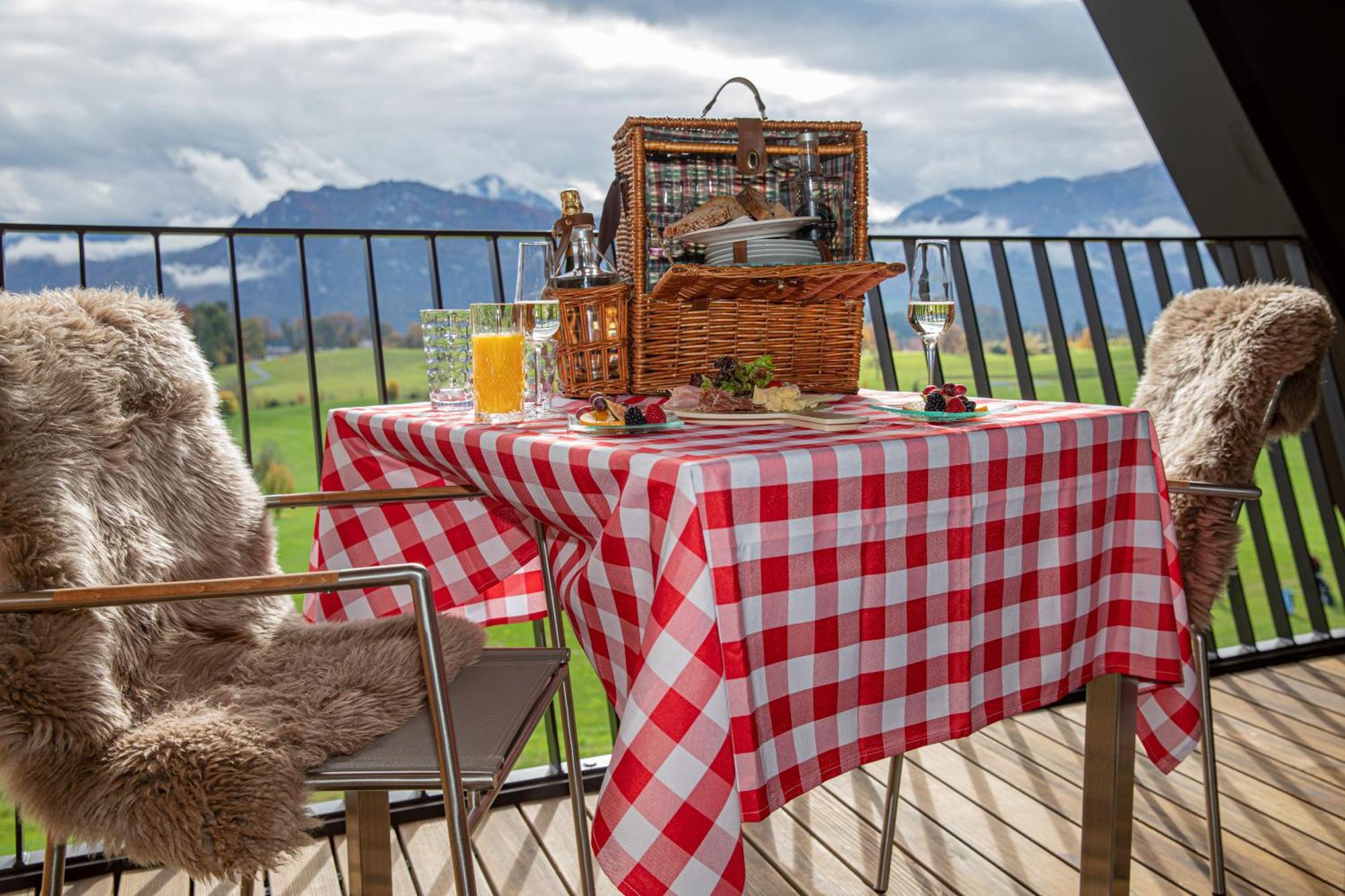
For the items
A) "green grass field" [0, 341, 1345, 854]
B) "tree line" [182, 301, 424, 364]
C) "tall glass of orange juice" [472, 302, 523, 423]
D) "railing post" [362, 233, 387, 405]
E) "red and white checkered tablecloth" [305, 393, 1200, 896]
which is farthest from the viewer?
"tree line" [182, 301, 424, 364]

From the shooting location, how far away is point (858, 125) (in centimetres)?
172

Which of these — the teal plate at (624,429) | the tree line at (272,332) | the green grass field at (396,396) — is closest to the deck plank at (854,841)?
the teal plate at (624,429)

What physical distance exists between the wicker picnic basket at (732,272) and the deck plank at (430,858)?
39.9 inches

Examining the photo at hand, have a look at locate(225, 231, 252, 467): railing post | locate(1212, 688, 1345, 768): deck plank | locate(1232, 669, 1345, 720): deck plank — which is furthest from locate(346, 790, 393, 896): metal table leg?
locate(1232, 669, 1345, 720): deck plank

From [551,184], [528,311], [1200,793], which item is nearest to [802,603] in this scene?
[528,311]

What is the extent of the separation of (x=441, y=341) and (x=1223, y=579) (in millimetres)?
1362

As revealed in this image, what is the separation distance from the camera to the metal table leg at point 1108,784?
1.30 m

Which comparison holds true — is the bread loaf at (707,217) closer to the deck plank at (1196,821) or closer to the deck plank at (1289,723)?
the deck plank at (1196,821)

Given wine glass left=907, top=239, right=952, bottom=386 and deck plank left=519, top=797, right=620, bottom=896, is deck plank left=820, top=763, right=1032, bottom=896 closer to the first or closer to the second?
deck plank left=519, top=797, right=620, bottom=896

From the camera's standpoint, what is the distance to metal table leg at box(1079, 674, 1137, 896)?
51.3 inches

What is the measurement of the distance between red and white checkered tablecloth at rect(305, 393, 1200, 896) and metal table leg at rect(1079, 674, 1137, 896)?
6cm

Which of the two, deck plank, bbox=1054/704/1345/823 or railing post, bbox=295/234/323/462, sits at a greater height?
railing post, bbox=295/234/323/462

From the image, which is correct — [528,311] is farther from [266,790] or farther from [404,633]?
[266,790]

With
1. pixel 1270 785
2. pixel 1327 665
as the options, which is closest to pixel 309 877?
pixel 1270 785
